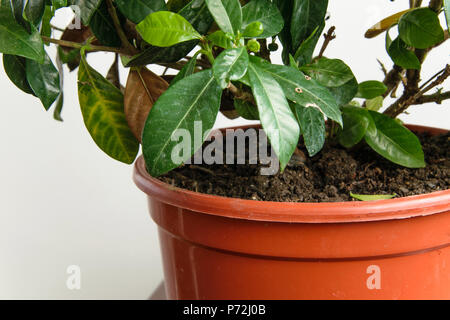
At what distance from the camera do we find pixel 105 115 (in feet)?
2.85

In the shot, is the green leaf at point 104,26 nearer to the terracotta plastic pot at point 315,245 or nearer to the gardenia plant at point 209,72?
the gardenia plant at point 209,72

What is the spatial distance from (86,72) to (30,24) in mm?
173

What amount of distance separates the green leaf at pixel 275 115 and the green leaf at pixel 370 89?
30cm

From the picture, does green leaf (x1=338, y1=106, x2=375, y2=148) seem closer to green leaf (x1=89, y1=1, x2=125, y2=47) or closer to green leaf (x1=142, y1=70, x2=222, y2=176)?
green leaf (x1=142, y1=70, x2=222, y2=176)

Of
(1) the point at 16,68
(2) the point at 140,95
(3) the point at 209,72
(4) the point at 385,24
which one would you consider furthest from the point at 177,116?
(4) the point at 385,24

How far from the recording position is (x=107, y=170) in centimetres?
140

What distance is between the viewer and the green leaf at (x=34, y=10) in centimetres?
68

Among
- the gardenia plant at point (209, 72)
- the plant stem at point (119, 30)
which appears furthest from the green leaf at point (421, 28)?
the plant stem at point (119, 30)

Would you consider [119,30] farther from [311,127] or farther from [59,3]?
[311,127]

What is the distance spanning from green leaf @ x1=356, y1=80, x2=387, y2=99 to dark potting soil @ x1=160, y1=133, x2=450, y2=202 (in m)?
0.11

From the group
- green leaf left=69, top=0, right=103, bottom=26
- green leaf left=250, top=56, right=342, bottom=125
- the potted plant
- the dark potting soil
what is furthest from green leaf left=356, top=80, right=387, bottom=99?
green leaf left=69, top=0, right=103, bottom=26

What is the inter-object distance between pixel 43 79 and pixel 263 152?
16.1 inches

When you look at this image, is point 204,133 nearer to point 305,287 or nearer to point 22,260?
point 305,287

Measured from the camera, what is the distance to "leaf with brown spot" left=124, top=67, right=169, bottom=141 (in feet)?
2.76
